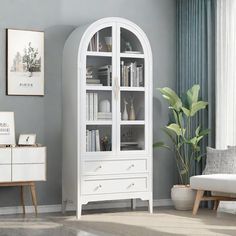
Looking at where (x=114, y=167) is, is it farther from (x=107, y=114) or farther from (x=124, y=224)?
(x=124, y=224)

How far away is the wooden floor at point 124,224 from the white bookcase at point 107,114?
224mm

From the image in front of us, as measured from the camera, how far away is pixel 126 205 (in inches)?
276

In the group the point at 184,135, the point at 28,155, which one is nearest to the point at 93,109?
the point at 28,155

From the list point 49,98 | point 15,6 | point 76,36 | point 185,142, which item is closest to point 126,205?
point 185,142

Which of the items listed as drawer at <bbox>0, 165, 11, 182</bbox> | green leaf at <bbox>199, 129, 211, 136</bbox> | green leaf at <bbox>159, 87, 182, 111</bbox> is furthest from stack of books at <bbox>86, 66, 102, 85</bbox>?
green leaf at <bbox>199, 129, 211, 136</bbox>

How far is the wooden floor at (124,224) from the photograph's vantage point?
5.27 meters

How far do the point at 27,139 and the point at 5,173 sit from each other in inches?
16.8

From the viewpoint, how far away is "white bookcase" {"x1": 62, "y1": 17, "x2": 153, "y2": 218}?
20.4ft

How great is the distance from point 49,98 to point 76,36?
2.43 ft

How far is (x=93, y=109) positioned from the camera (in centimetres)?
631

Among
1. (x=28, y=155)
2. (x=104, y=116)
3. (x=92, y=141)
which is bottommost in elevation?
(x=28, y=155)

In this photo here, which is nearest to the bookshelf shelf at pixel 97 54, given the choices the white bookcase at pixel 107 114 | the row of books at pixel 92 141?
the white bookcase at pixel 107 114

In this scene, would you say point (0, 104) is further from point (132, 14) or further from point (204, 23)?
point (204, 23)

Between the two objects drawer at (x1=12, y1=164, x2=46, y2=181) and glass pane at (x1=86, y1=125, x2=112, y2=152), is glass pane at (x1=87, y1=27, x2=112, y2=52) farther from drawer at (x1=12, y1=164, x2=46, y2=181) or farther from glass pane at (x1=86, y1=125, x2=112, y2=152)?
drawer at (x1=12, y1=164, x2=46, y2=181)
